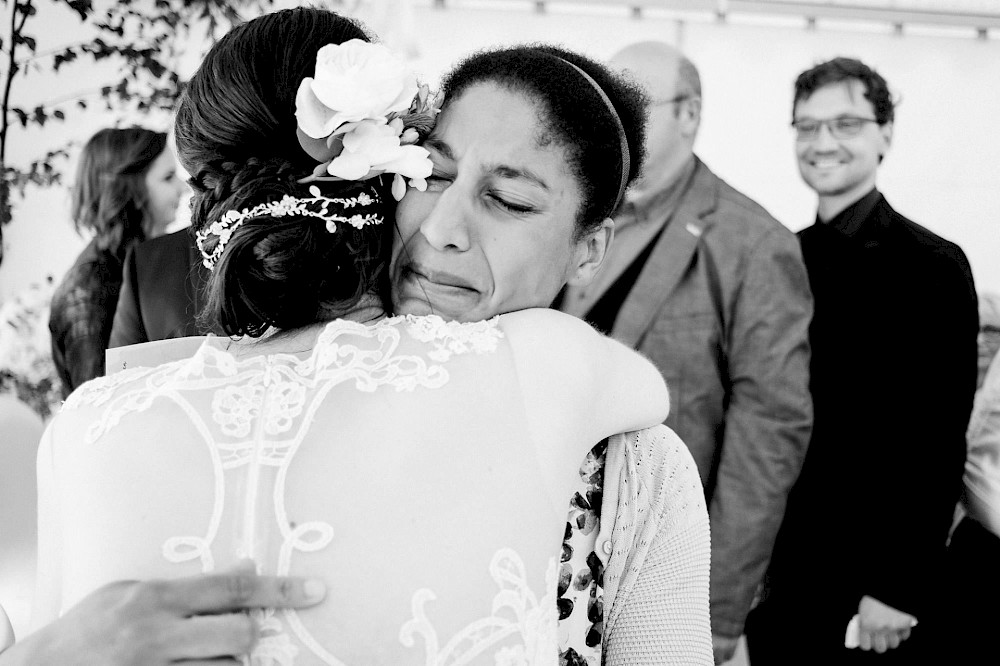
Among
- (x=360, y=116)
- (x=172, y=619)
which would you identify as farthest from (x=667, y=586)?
(x=360, y=116)

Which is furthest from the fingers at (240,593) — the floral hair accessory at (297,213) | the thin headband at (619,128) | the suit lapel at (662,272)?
the suit lapel at (662,272)

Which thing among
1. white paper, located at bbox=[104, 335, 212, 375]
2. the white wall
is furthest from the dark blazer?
the white wall

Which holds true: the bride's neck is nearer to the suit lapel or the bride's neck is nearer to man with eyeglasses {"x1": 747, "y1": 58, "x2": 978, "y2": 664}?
the suit lapel

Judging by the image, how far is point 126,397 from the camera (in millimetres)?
821

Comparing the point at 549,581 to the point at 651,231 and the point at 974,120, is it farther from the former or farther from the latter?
the point at 974,120

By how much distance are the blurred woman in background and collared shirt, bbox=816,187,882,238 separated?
2.03m

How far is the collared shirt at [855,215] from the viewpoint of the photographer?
2.50m

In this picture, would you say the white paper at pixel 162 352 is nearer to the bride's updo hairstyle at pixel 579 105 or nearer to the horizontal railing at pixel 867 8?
the bride's updo hairstyle at pixel 579 105

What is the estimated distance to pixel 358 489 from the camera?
29.4 inches

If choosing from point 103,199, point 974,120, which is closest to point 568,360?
point 103,199

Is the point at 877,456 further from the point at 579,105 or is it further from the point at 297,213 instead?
the point at 297,213

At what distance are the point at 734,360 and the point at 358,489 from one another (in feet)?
5.13

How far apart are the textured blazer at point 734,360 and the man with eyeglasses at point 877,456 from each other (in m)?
0.25

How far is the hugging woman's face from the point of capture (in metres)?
1.08
